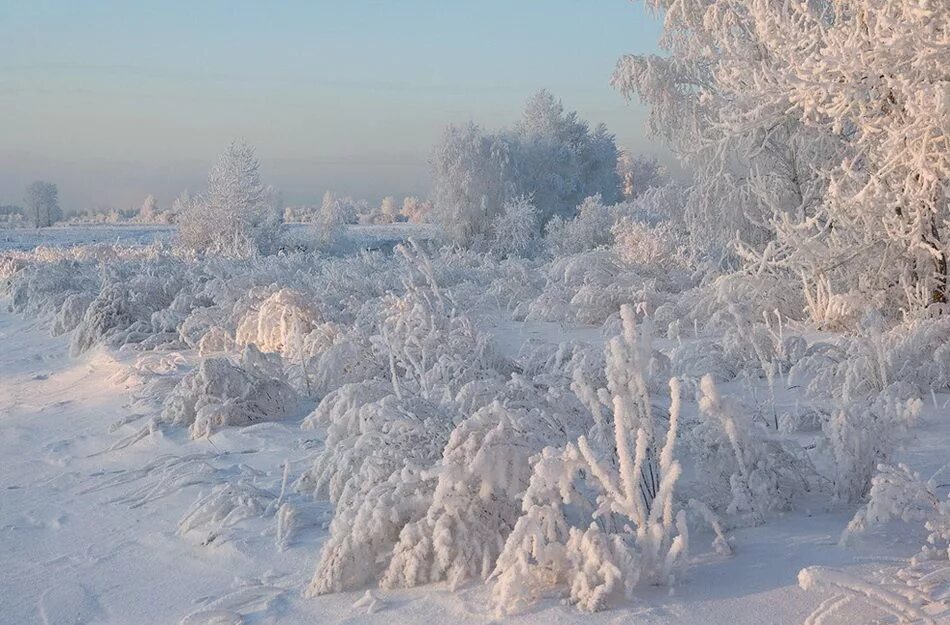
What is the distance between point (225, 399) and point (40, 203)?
178ft

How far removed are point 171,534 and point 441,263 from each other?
41.5 ft

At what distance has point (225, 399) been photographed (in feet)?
19.0

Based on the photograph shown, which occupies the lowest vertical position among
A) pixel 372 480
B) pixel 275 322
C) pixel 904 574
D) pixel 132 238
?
pixel 904 574

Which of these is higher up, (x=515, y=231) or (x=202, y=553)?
(x=515, y=231)

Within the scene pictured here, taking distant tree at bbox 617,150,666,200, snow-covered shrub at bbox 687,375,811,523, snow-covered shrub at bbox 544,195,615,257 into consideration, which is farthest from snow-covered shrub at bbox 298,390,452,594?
distant tree at bbox 617,150,666,200

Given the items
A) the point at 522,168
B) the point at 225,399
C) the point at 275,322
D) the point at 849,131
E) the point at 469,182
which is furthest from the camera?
the point at 522,168

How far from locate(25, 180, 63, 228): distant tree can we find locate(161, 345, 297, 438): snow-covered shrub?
174ft

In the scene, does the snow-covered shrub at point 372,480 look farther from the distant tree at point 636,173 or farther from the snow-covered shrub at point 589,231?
the distant tree at point 636,173

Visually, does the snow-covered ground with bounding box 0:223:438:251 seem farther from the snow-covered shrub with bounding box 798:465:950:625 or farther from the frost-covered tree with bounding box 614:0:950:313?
the snow-covered shrub with bounding box 798:465:950:625

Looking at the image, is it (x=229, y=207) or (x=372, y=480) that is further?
(x=229, y=207)

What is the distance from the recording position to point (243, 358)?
652 cm

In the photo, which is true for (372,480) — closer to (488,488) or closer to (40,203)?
(488,488)

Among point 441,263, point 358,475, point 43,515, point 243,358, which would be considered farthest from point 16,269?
point 358,475

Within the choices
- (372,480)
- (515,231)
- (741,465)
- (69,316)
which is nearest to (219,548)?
(372,480)
